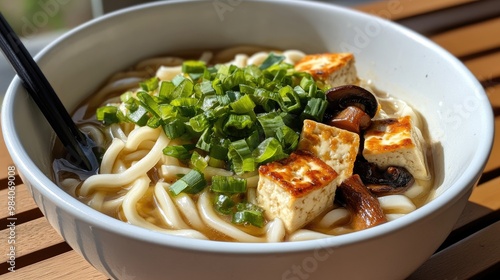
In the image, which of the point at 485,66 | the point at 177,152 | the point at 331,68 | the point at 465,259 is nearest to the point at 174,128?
the point at 177,152

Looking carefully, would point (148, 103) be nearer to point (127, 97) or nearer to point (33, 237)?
point (127, 97)

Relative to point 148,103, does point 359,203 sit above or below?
below

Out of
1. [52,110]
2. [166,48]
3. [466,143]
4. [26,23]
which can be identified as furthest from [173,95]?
[26,23]

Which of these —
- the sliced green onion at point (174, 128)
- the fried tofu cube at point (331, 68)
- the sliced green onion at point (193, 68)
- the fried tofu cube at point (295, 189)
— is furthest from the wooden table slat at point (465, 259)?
the sliced green onion at point (193, 68)

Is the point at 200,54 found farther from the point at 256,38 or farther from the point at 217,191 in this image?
the point at 217,191

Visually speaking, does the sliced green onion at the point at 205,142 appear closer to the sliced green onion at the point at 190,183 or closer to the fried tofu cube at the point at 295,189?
the sliced green onion at the point at 190,183

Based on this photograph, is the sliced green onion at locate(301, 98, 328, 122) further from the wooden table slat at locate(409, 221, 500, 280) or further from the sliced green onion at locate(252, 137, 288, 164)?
the wooden table slat at locate(409, 221, 500, 280)

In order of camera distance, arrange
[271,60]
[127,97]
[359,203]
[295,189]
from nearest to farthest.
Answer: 1. [295,189]
2. [359,203]
3. [127,97]
4. [271,60]
